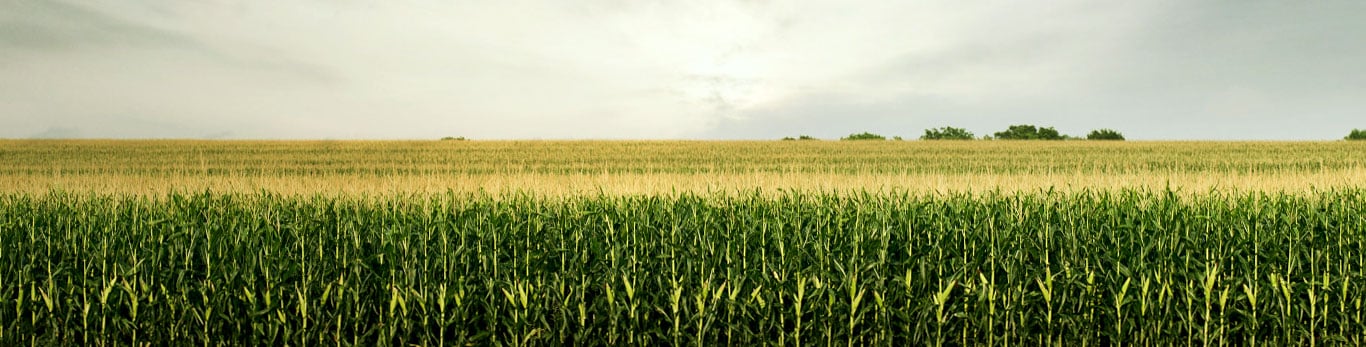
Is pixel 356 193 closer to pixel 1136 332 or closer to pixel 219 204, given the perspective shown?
pixel 219 204

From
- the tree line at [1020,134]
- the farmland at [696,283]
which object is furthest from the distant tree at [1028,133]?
the farmland at [696,283]

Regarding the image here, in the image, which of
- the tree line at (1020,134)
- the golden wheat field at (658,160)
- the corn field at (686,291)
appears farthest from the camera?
the tree line at (1020,134)

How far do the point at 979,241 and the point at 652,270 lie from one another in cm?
311

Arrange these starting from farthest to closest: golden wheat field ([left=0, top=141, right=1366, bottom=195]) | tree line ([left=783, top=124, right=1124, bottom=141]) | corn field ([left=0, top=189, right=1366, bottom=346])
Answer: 1. tree line ([left=783, top=124, right=1124, bottom=141])
2. golden wheat field ([left=0, top=141, right=1366, bottom=195])
3. corn field ([left=0, top=189, right=1366, bottom=346])

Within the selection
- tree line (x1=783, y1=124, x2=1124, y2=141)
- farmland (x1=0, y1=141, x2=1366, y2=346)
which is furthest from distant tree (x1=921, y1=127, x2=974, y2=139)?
farmland (x1=0, y1=141, x2=1366, y2=346)

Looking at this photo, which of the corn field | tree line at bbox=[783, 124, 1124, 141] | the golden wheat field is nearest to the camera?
the corn field

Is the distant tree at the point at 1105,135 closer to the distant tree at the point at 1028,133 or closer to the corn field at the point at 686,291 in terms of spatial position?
the distant tree at the point at 1028,133

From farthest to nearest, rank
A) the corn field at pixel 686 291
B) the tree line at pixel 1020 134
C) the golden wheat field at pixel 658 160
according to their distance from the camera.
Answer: the tree line at pixel 1020 134
the golden wheat field at pixel 658 160
the corn field at pixel 686 291

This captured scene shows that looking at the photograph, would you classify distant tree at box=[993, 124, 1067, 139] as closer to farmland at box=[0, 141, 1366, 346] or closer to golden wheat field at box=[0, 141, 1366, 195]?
golden wheat field at box=[0, 141, 1366, 195]

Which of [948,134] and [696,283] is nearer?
[696,283]

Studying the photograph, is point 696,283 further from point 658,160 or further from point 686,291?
point 658,160

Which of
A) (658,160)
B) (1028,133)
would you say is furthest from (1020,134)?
(658,160)

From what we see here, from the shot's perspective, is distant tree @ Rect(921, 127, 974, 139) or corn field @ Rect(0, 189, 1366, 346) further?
distant tree @ Rect(921, 127, 974, 139)

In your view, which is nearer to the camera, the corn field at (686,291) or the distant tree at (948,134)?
the corn field at (686,291)
